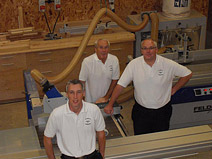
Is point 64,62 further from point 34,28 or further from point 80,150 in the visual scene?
point 80,150

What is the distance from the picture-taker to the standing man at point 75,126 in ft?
9.67

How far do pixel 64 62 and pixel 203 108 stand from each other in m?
2.12

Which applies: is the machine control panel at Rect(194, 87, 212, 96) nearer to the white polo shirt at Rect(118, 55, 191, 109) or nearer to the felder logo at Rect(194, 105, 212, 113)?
the felder logo at Rect(194, 105, 212, 113)

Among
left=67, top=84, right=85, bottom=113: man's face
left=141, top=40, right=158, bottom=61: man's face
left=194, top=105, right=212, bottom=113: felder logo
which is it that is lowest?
left=194, top=105, right=212, bottom=113: felder logo

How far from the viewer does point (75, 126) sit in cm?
298

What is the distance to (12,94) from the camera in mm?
5879

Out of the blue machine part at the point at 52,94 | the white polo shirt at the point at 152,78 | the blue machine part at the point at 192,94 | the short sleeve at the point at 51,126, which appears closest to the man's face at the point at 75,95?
the short sleeve at the point at 51,126

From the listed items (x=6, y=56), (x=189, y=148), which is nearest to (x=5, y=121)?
(x=6, y=56)

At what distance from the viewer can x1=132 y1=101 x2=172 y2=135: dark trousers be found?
13.4ft

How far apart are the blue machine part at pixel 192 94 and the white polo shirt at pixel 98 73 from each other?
94cm

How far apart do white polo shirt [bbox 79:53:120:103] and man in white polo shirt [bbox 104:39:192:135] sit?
386 mm

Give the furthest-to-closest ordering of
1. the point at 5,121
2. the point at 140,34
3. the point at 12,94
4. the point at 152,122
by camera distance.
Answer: the point at 140,34 → the point at 12,94 → the point at 5,121 → the point at 152,122

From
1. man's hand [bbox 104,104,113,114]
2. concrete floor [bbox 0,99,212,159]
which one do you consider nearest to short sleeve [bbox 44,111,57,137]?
man's hand [bbox 104,104,113,114]

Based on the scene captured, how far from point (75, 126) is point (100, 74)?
145 centimetres
